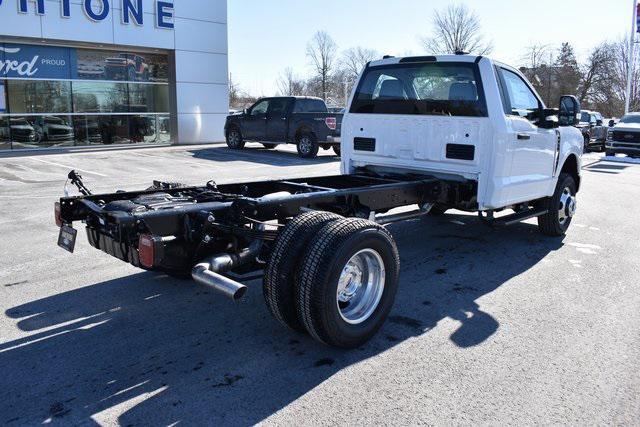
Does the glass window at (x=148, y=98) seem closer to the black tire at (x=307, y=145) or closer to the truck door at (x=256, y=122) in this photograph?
the truck door at (x=256, y=122)

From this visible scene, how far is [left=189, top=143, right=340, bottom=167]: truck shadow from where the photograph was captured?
17.3m

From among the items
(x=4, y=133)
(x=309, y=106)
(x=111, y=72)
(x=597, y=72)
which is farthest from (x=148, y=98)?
(x=597, y=72)

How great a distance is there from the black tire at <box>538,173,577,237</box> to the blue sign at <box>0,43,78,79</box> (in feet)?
56.7

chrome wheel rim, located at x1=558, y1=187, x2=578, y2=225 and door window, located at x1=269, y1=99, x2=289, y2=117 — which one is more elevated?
door window, located at x1=269, y1=99, x2=289, y2=117

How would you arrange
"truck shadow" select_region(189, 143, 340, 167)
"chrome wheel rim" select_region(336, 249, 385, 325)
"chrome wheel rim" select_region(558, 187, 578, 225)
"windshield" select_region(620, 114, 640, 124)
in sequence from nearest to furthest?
"chrome wheel rim" select_region(336, 249, 385, 325) < "chrome wheel rim" select_region(558, 187, 578, 225) < "truck shadow" select_region(189, 143, 340, 167) < "windshield" select_region(620, 114, 640, 124)

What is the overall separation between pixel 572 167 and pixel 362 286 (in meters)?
5.04

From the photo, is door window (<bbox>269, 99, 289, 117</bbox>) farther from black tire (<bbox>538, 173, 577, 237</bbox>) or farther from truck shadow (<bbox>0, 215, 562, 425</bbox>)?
truck shadow (<bbox>0, 215, 562, 425</bbox>)

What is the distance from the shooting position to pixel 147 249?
367 cm

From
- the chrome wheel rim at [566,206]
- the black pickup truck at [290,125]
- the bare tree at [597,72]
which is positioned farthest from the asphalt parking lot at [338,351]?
the bare tree at [597,72]

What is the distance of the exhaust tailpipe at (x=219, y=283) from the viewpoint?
11.5 ft

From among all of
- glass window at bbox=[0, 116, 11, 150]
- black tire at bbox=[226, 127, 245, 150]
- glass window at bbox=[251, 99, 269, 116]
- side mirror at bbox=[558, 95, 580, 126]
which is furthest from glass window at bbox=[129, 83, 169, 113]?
side mirror at bbox=[558, 95, 580, 126]

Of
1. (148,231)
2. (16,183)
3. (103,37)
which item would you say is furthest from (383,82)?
(103,37)

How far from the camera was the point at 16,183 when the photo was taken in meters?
12.1

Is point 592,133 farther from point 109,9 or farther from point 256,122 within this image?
point 109,9
